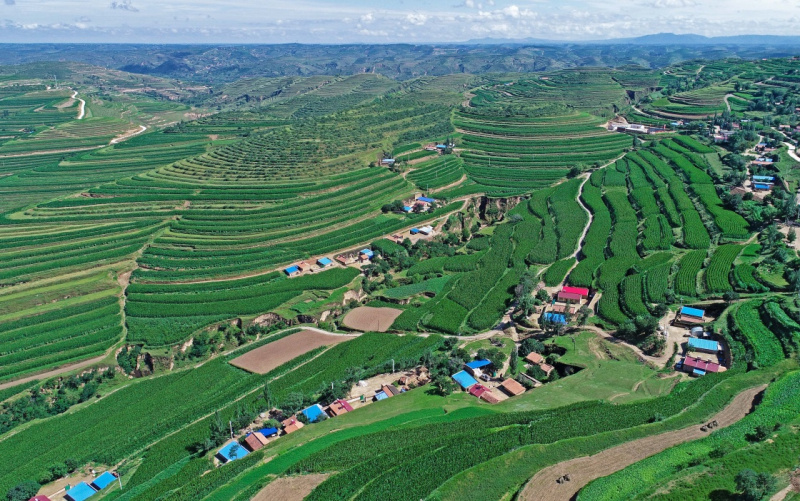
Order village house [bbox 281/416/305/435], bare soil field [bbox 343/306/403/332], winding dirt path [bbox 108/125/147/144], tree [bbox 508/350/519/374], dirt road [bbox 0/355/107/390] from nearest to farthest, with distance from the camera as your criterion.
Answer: village house [bbox 281/416/305/435] < tree [bbox 508/350/519/374] < dirt road [bbox 0/355/107/390] < bare soil field [bbox 343/306/403/332] < winding dirt path [bbox 108/125/147/144]

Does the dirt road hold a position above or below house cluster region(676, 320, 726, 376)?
below

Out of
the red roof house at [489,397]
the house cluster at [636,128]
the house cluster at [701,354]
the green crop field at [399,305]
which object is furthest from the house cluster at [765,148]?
the red roof house at [489,397]

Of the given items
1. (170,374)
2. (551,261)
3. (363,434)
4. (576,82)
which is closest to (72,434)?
(170,374)

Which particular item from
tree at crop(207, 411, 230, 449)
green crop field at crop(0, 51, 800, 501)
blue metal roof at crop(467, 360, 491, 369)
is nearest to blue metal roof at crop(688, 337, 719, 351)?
green crop field at crop(0, 51, 800, 501)

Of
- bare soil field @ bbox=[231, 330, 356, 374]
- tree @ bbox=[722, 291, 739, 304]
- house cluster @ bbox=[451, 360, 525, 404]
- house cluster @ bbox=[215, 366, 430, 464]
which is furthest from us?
bare soil field @ bbox=[231, 330, 356, 374]

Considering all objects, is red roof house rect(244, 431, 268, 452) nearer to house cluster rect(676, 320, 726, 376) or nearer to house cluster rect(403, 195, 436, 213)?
house cluster rect(676, 320, 726, 376)

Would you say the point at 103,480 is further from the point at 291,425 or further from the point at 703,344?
the point at 703,344

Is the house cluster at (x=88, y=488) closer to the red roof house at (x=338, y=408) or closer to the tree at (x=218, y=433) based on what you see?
the tree at (x=218, y=433)
